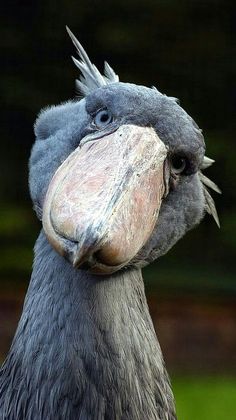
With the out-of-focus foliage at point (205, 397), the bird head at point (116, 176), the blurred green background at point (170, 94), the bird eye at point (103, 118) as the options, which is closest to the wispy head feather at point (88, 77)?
the bird head at point (116, 176)

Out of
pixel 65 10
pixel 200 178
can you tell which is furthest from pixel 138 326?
pixel 65 10

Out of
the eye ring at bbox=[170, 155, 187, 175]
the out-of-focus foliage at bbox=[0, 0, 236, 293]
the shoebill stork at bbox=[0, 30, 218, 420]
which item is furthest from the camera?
the out-of-focus foliage at bbox=[0, 0, 236, 293]

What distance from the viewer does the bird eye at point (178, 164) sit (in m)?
2.70

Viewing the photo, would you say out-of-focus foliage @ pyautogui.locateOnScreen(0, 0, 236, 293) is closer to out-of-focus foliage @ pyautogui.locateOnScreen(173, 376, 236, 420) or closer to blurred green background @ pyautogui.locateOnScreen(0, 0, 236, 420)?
blurred green background @ pyautogui.locateOnScreen(0, 0, 236, 420)

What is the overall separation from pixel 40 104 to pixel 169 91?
A: 2.22 ft

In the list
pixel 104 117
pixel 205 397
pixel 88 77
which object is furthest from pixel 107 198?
pixel 205 397

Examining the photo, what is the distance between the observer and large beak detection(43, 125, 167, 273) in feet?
7.55

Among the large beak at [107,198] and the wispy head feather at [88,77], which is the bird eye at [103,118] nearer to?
the large beak at [107,198]

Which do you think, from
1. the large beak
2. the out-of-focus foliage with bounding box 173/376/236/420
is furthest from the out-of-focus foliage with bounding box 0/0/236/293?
the large beak

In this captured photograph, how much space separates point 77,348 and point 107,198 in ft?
1.67

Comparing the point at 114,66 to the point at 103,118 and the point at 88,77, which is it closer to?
the point at 88,77

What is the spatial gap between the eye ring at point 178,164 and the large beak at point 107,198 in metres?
0.07

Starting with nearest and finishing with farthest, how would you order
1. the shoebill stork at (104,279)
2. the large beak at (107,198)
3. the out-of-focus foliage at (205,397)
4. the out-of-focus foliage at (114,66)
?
1. the large beak at (107,198)
2. the shoebill stork at (104,279)
3. the out-of-focus foliage at (205,397)
4. the out-of-focus foliage at (114,66)

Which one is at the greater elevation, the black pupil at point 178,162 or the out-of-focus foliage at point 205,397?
the black pupil at point 178,162
